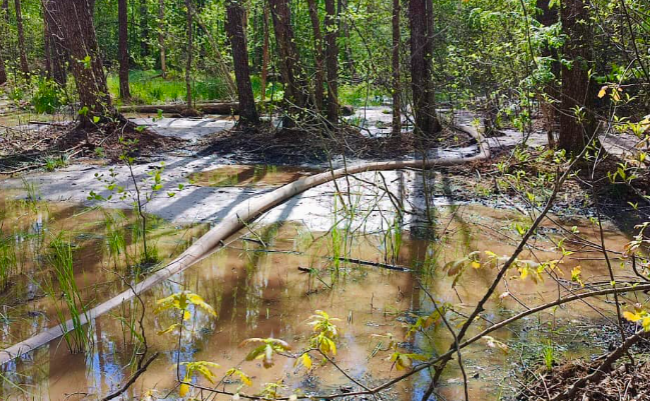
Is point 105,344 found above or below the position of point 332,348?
below

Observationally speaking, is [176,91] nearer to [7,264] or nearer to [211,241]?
[211,241]

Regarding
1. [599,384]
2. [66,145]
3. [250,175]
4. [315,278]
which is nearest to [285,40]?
[250,175]

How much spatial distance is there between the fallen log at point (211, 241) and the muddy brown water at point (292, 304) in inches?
2.7

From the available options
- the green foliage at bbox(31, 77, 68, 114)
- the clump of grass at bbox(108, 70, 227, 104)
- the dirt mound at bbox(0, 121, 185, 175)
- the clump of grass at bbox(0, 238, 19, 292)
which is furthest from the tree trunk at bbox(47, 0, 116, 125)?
the clump of grass at bbox(108, 70, 227, 104)

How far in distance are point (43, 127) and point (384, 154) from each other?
697cm

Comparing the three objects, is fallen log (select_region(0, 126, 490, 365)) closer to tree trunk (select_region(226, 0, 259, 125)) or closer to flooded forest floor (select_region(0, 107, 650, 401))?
flooded forest floor (select_region(0, 107, 650, 401))

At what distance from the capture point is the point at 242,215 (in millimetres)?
6453

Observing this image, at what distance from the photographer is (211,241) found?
5.72 metres

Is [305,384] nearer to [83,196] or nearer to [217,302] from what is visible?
[217,302]

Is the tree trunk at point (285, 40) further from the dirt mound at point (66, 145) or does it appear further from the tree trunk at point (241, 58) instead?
the dirt mound at point (66, 145)

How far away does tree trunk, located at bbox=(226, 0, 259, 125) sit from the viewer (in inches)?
455

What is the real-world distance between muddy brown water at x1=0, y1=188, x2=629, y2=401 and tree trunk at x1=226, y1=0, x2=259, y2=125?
5.90 metres

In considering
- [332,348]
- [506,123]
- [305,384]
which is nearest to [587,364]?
[305,384]

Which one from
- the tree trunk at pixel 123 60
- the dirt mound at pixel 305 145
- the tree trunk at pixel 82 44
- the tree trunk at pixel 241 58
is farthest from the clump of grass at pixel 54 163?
the tree trunk at pixel 123 60
